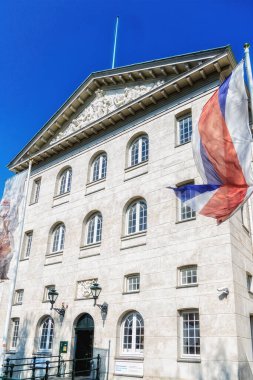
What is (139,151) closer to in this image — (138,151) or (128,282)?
(138,151)

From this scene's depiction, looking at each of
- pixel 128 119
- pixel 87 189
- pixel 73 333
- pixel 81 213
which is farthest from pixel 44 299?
pixel 128 119

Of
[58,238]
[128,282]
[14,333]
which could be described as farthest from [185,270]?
[14,333]

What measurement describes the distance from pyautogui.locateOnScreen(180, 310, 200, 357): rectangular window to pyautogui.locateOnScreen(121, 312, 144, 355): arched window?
2.06 metres

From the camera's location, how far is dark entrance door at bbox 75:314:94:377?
698 inches

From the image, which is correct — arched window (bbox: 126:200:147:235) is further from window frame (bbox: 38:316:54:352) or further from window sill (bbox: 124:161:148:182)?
window frame (bbox: 38:316:54:352)

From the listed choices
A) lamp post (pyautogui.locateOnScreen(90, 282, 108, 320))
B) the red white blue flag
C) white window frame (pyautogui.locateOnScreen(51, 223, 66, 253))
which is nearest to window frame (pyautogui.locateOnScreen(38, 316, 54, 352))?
lamp post (pyautogui.locateOnScreen(90, 282, 108, 320))

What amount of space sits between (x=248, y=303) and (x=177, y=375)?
3898 mm

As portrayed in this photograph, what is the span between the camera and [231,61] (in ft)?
57.1

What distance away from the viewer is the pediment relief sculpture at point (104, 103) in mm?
21206

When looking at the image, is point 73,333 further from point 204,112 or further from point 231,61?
point 231,61

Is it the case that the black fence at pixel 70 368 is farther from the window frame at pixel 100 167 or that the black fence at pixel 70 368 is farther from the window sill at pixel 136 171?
the window frame at pixel 100 167

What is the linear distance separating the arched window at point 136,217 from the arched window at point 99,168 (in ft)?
11.0

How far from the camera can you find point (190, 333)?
572 inches

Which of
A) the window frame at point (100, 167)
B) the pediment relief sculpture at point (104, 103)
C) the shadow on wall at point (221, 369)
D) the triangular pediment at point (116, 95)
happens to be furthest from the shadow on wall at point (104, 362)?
the pediment relief sculpture at point (104, 103)
